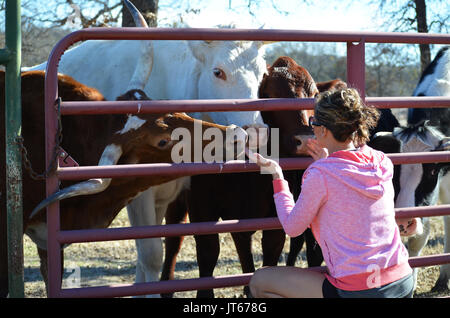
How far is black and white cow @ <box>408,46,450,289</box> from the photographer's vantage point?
5.04 m

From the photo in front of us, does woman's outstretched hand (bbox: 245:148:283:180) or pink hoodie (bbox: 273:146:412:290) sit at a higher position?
woman's outstretched hand (bbox: 245:148:283:180)

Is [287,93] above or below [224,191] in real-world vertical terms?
above

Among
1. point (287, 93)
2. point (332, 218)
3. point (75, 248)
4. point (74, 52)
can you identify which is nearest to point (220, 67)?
point (287, 93)

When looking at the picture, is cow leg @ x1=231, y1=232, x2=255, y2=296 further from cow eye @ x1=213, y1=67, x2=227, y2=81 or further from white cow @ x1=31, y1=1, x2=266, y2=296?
cow eye @ x1=213, y1=67, x2=227, y2=81

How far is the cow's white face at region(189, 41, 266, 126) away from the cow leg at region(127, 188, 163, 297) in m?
0.80

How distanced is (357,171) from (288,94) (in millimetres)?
1857

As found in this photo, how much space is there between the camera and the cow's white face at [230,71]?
13.1 ft

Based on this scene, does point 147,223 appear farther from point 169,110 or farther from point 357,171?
point 357,171

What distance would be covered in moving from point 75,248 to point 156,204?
250 centimetres

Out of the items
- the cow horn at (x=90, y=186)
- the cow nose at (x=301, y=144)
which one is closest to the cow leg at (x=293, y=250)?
the cow nose at (x=301, y=144)

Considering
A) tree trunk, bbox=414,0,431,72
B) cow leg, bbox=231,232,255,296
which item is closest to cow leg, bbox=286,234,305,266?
cow leg, bbox=231,232,255,296

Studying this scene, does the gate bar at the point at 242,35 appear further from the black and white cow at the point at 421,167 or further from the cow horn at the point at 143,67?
the black and white cow at the point at 421,167

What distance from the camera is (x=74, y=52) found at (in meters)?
5.01
